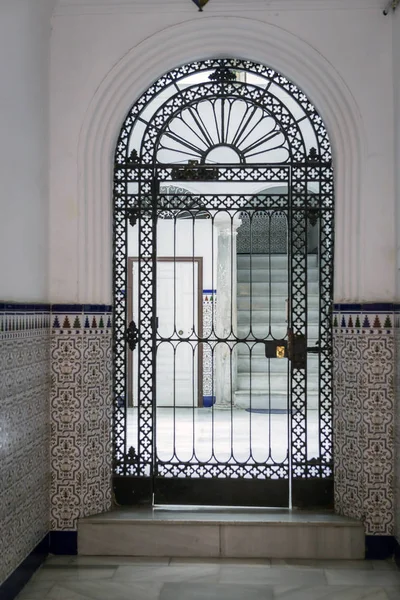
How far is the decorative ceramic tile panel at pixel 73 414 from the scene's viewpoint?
491cm

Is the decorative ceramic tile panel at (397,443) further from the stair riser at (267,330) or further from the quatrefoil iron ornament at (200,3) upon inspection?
the stair riser at (267,330)

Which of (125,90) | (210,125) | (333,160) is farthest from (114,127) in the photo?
(333,160)

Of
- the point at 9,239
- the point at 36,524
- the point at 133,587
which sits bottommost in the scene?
the point at 133,587

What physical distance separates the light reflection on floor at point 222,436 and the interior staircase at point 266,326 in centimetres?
71

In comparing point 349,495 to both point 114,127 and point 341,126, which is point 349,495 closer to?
point 341,126

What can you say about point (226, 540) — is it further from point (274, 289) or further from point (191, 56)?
point (274, 289)

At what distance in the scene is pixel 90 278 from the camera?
498 centimetres

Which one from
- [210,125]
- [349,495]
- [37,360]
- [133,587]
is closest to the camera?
[133,587]

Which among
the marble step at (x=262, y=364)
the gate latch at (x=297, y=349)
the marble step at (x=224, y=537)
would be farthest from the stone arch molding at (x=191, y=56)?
the marble step at (x=262, y=364)

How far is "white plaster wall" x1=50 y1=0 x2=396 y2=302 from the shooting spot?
16.1ft

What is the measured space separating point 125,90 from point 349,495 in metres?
3.25

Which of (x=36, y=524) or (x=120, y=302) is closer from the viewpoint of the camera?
(x=36, y=524)

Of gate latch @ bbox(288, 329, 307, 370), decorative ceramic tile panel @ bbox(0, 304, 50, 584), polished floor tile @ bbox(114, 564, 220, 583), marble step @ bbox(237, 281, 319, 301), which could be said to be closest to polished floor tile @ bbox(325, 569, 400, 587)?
polished floor tile @ bbox(114, 564, 220, 583)

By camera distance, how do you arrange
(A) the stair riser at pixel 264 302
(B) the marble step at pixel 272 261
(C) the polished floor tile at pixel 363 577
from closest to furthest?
(C) the polished floor tile at pixel 363 577 → (A) the stair riser at pixel 264 302 → (B) the marble step at pixel 272 261
